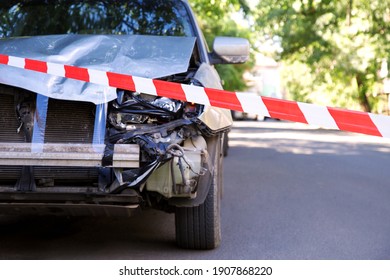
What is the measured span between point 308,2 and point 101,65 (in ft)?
41.0

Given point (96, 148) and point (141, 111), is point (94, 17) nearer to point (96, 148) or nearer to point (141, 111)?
point (141, 111)

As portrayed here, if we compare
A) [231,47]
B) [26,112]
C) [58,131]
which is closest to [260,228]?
[231,47]

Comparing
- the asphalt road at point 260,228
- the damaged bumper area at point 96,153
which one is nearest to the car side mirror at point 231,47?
the asphalt road at point 260,228

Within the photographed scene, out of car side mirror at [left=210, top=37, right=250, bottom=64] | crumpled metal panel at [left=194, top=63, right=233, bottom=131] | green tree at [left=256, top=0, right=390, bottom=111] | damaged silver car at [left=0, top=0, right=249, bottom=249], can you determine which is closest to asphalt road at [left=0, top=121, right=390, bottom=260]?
damaged silver car at [left=0, top=0, right=249, bottom=249]

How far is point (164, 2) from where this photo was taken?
6836 millimetres

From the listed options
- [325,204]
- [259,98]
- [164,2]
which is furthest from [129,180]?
[325,204]

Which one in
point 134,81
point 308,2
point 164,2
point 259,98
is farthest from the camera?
point 308,2

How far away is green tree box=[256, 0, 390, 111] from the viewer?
94.9 ft

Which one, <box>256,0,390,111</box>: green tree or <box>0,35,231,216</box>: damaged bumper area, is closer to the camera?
<box>0,35,231,216</box>: damaged bumper area

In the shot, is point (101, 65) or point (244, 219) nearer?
point (101, 65)

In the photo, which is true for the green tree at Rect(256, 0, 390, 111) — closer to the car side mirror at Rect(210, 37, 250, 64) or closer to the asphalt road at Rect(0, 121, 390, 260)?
the asphalt road at Rect(0, 121, 390, 260)

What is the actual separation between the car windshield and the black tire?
1.73 m

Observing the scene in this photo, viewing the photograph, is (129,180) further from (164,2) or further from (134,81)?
(164,2)

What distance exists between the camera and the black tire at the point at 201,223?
5.29 m
